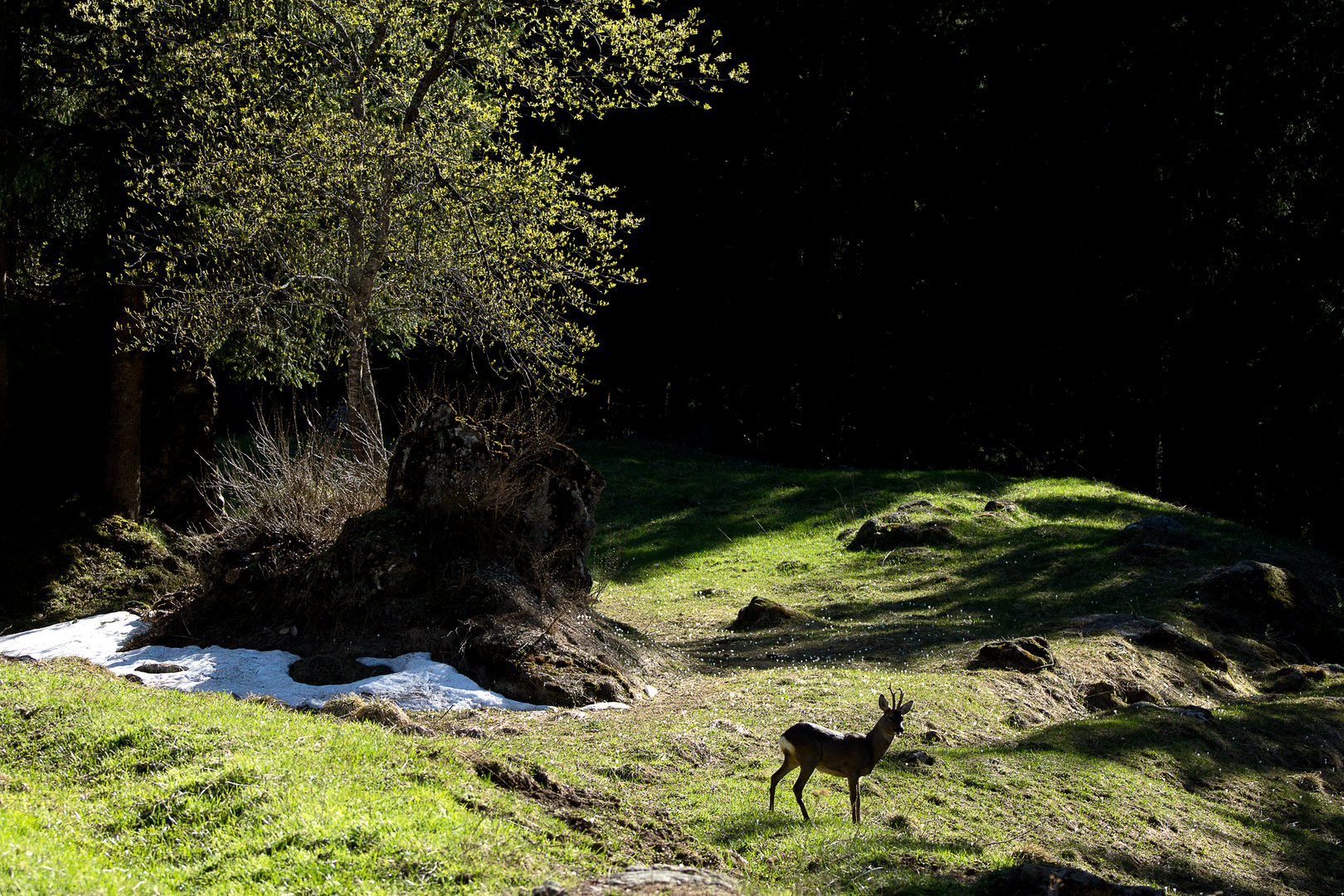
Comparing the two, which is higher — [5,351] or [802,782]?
[5,351]

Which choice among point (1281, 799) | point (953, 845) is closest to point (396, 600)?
point (953, 845)

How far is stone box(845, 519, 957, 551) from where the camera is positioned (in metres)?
16.3

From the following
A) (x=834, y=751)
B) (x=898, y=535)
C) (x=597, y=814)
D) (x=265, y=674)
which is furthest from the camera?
(x=898, y=535)

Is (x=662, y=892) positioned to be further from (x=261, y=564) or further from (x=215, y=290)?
(x=215, y=290)

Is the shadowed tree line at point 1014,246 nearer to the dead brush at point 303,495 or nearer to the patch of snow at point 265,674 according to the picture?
the dead brush at point 303,495

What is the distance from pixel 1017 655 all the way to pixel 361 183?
828 centimetres

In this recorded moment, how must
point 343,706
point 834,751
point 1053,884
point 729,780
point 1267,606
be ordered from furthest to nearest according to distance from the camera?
point 1267,606
point 343,706
point 729,780
point 834,751
point 1053,884

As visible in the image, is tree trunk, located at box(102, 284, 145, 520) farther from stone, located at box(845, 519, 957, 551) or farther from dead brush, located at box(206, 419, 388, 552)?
stone, located at box(845, 519, 957, 551)

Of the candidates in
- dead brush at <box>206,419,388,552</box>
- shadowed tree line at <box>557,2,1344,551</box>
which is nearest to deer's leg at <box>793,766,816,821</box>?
dead brush at <box>206,419,388,552</box>

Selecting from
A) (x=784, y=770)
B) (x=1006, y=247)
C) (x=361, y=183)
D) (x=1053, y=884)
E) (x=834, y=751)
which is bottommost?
(x=1053, y=884)

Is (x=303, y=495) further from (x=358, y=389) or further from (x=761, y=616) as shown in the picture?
(x=761, y=616)

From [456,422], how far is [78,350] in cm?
576

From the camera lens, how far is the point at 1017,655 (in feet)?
32.6

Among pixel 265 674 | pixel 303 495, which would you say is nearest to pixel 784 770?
pixel 265 674
